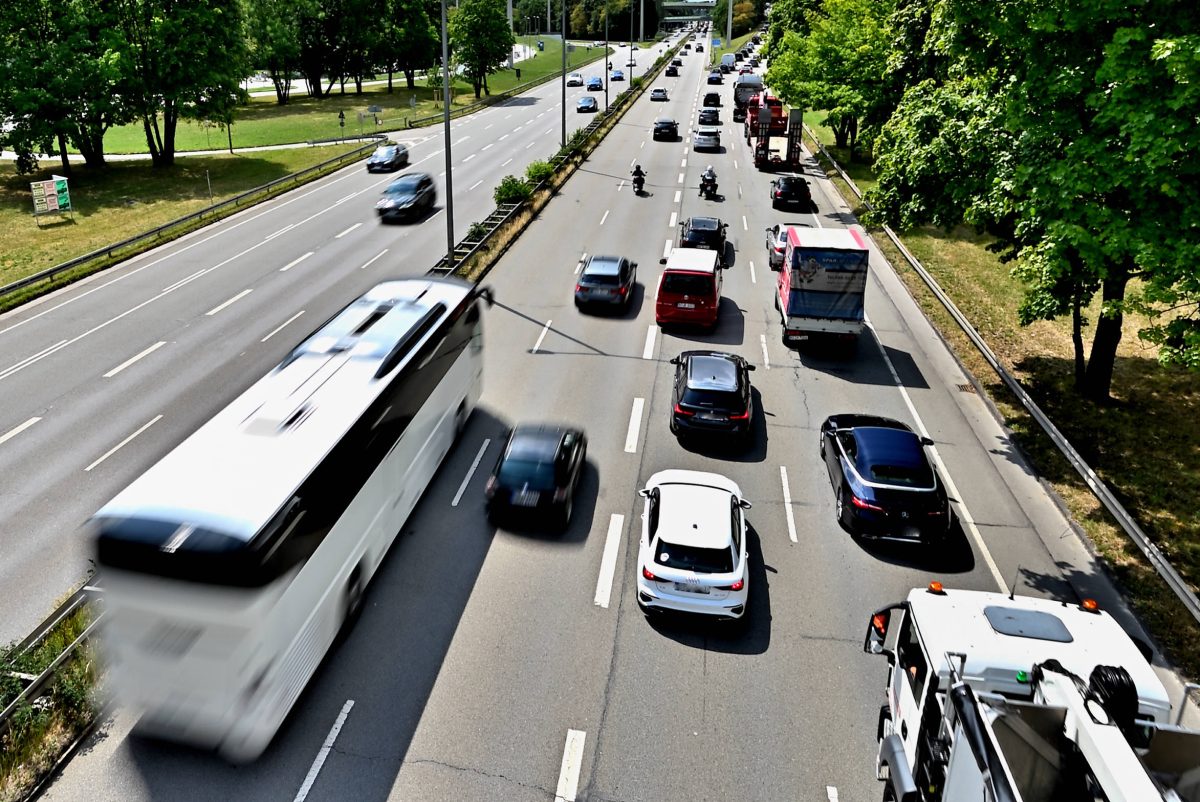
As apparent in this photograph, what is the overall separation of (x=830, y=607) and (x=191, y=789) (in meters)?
9.97

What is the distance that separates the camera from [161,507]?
9.70 meters

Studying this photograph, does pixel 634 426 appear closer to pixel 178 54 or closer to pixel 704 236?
pixel 704 236

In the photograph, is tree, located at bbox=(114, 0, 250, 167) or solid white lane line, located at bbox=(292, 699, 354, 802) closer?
solid white lane line, located at bbox=(292, 699, 354, 802)

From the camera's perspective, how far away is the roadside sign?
38375 mm

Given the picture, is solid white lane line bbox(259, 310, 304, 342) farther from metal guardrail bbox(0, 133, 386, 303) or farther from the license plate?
the license plate

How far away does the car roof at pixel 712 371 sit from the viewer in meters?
18.4

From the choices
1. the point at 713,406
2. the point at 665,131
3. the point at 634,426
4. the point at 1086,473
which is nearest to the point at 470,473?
the point at 634,426

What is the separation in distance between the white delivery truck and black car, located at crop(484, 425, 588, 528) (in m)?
6.71

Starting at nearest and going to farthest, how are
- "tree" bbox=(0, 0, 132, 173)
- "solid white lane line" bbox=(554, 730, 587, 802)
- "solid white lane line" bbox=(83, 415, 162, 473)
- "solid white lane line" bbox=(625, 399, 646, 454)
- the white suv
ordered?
"solid white lane line" bbox=(554, 730, 587, 802) → the white suv → "solid white lane line" bbox=(83, 415, 162, 473) → "solid white lane line" bbox=(625, 399, 646, 454) → "tree" bbox=(0, 0, 132, 173)

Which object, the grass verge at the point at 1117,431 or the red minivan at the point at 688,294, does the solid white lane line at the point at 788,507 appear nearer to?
the grass verge at the point at 1117,431

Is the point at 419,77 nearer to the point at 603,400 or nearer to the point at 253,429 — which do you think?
the point at 603,400

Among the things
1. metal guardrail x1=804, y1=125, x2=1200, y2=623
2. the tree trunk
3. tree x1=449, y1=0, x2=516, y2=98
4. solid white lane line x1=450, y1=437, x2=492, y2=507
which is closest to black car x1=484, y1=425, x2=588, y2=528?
solid white lane line x1=450, y1=437, x2=492, y2=507

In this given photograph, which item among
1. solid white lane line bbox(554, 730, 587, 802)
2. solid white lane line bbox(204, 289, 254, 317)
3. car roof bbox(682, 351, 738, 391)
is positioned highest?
car roof bbox(682, 351, 738, 391)

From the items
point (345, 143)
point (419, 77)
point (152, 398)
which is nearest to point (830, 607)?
point (152, 398)
